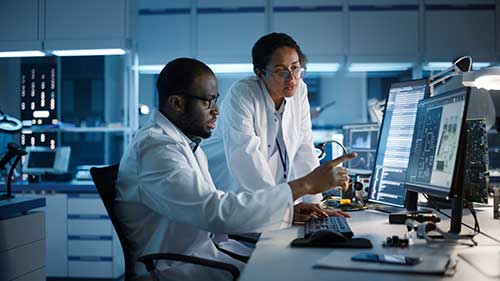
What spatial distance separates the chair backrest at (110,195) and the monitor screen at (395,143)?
996mm

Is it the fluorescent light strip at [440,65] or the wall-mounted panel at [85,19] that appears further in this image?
the fluorescent light strip at [440,65]

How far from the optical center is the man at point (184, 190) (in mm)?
1379

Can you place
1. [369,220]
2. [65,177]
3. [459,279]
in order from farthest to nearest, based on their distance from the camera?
[65,177]
[369,220]
[459,279]

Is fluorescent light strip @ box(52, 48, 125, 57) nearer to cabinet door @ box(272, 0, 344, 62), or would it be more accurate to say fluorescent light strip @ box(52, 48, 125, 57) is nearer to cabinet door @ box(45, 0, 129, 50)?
cabinet door @ box(45, 0, 129, 50)

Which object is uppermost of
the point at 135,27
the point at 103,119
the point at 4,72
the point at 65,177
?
the point at 135,27

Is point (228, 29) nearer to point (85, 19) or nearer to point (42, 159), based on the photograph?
point (85, 19)

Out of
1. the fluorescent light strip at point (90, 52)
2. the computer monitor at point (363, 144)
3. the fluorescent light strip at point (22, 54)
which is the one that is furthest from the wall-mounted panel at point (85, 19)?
the computer monitor at point (363, 144)

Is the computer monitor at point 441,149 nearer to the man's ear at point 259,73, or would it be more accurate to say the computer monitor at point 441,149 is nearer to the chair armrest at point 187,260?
the chair armrest at point 187,260

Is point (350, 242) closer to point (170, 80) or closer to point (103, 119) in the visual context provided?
point (170, 80)

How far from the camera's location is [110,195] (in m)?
1.53

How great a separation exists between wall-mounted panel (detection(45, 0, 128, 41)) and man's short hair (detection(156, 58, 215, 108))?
113 inches

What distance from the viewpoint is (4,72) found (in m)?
4.80

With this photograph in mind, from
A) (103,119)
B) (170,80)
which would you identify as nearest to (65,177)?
(103,119)

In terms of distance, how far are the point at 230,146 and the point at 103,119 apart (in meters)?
2.93
